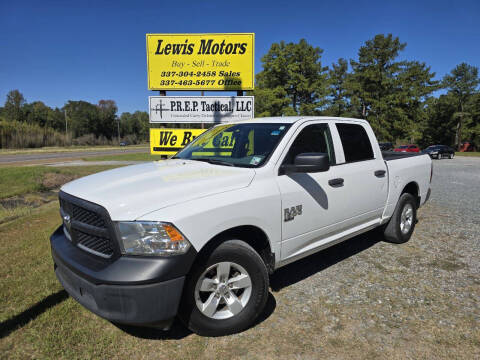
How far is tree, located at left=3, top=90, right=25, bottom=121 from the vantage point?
67.3 metres

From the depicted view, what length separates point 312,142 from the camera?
3.29m

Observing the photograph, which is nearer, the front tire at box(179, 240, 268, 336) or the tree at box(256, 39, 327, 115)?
the front tire at box(179, 240, 268, 336)

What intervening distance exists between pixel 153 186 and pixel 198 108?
19.9ft

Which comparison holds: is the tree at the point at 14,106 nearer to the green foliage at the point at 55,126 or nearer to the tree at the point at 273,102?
the green foliage at the point at 55,126

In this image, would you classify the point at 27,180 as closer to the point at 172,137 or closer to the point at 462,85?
the point at 172,137

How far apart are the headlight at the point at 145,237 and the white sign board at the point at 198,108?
6.38m

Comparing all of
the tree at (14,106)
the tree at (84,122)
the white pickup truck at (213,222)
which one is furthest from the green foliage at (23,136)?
the white pickup truck at (213,222)

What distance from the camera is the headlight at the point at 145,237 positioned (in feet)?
6.70

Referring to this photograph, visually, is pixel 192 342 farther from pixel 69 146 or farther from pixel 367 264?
pixel 69 146

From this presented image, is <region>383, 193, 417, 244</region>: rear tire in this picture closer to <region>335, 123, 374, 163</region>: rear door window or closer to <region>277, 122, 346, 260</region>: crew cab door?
<region>335, 123, 374, 163</region>: rear door window

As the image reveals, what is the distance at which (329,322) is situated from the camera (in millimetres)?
2705

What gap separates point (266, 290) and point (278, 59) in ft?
98.2

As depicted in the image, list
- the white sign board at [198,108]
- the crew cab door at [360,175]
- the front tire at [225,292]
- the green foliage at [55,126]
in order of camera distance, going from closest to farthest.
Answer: the front tire at [225,292] → the crew cab door at [360,175] → the white sign board at [198,108] → the green foliage at [55,126]

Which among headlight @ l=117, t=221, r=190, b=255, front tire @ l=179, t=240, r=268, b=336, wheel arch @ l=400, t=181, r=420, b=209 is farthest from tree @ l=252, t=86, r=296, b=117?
headlight @ l=117, t=221, r=190, b=255
